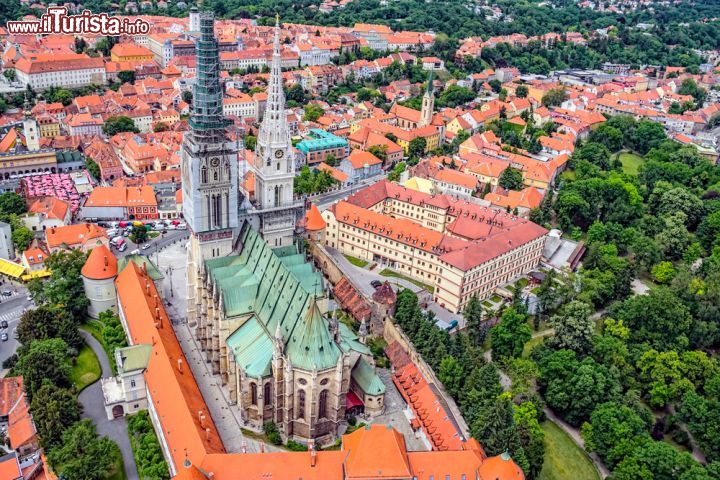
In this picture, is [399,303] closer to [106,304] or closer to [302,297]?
[302,297]

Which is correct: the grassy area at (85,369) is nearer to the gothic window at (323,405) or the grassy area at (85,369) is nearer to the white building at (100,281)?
the white building at (100,281)

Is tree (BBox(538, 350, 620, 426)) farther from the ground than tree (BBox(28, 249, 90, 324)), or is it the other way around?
tree (BBox(28, 249, 90, 324))

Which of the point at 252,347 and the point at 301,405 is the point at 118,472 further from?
the point at 301,405

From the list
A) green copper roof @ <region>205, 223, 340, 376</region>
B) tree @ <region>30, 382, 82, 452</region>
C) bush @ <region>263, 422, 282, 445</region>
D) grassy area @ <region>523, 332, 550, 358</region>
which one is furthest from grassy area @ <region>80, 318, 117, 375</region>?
grassy area @ <region>523, 332, 550, 358</region>

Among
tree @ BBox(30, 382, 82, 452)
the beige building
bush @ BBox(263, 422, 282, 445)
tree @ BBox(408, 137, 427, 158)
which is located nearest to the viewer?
tree @ BBox(30, 382, 82, 452)

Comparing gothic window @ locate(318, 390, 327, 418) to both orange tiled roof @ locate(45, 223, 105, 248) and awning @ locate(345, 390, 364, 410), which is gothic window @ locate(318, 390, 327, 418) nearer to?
awning @ locate(345, 390, 364, 410)

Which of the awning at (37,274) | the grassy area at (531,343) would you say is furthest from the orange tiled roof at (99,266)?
the grassy area at (531,343)

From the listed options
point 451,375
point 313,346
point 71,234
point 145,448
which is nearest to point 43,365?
point 145,448
